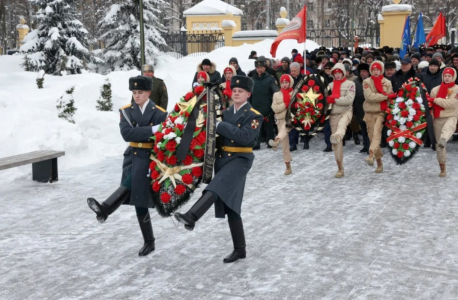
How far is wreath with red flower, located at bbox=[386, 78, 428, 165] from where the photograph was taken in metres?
10.1

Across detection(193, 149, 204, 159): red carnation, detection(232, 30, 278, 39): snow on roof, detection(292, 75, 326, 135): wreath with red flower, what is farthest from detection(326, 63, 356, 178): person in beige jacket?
detection(232, 30, 278, 39): snow on roof

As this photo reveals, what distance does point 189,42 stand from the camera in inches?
1156

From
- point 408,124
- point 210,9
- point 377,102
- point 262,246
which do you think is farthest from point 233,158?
point 210,9

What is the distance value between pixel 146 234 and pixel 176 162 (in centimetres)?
102

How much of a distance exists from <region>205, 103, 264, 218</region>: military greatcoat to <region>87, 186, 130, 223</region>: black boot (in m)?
0.94

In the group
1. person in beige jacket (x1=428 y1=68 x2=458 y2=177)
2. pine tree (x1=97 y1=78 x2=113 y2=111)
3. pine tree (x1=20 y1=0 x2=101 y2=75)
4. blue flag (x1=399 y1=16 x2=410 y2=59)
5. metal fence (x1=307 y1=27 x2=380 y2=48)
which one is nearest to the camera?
person in beige jacket (x1=428 y1=68 x2=458 y2=177)

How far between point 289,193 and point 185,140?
3.88 metres

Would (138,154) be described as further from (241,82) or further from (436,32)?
(436,32)

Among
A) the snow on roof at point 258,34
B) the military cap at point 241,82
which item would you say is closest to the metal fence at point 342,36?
the snow on roof at point 258,34

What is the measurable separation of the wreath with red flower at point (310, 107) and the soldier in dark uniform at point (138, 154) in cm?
539

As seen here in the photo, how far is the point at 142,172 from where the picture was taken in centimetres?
618

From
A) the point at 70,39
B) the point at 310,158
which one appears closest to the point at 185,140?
the point at 310,158

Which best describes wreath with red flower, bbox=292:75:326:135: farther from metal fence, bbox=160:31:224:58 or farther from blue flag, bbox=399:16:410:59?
metal fence, bbox=160:31:224:58

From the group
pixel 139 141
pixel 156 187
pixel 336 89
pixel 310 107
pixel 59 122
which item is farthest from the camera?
pixel 59 122
